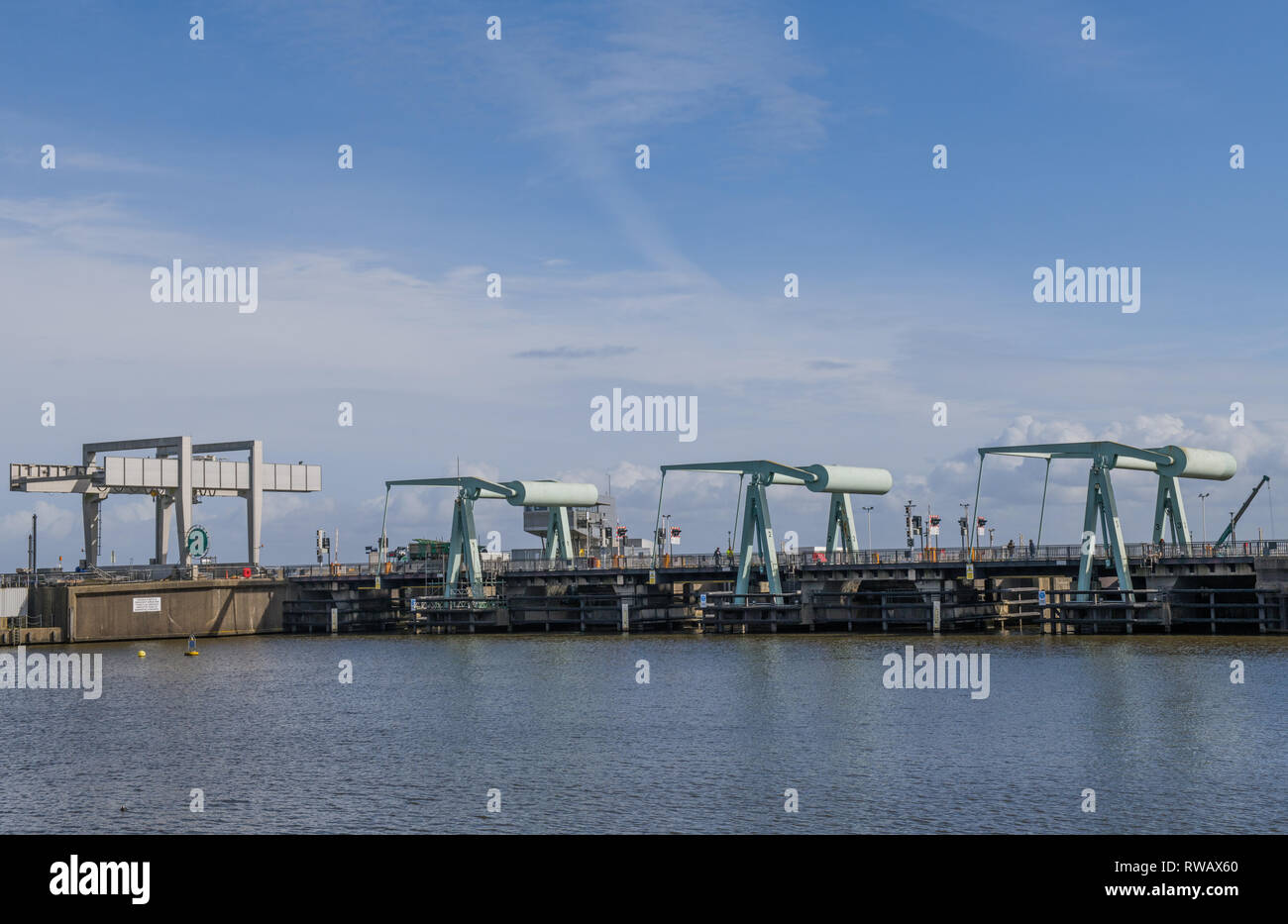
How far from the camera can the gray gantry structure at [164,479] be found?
3841 inches

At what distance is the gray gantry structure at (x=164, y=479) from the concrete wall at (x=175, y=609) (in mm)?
4032

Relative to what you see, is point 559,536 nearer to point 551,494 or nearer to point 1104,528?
point 551,494

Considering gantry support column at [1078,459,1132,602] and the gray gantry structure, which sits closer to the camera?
gantry support column at [1078,459,1132,602]

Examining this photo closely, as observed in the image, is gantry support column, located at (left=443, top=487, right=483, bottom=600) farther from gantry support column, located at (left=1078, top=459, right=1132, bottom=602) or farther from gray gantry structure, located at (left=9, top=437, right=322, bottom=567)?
gantry support column, located at (left=1078, top=459, right=1132, bottom=602)

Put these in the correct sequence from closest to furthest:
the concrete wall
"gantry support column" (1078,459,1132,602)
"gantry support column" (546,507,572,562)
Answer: "gantry support column" (1078,459,1132,602) < the concrete wall < "gantry support column" (546,507,572,562)

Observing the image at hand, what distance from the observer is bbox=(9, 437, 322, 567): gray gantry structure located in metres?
97.6

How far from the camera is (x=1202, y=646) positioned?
70.2m

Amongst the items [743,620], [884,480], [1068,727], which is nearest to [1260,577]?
[884,480]

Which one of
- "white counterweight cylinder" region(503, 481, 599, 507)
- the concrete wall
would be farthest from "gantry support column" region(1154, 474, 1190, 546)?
the concrete wall

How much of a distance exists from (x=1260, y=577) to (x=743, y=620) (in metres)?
31.6

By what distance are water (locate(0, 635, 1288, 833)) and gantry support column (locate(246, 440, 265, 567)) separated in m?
33.9

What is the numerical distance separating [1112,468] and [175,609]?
208 feet

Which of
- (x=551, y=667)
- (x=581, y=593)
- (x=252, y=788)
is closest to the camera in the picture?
(x=252, y=788)
